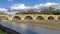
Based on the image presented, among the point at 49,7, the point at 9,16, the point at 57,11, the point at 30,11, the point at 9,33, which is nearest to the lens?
the point at 9,33

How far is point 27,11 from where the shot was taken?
4469 inches

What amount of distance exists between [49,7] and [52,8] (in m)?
3.14

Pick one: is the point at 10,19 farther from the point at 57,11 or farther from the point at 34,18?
the point at 57,11

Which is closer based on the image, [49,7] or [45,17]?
[45,17]

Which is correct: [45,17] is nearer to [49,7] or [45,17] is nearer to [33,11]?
[33,11]

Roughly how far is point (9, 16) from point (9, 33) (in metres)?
59.6

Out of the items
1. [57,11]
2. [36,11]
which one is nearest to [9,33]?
[57,11]

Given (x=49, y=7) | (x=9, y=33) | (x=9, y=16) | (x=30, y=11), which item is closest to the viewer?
(x=9, y=33)

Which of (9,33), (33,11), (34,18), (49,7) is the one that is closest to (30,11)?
(33,11)

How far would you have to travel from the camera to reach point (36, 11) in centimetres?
11275

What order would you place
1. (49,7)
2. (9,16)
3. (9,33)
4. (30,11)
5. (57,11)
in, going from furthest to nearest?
1. (49,7)
2. (30,11)
3. (57,11)
4. (9,16)
5. (9,33)

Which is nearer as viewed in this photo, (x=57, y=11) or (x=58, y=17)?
(x=58, y=17)

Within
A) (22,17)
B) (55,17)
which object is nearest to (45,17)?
(55,17)

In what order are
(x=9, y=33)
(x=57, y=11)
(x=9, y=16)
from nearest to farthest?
(x=9, y=33), (x=9, y=16), (x=57, y=11)
